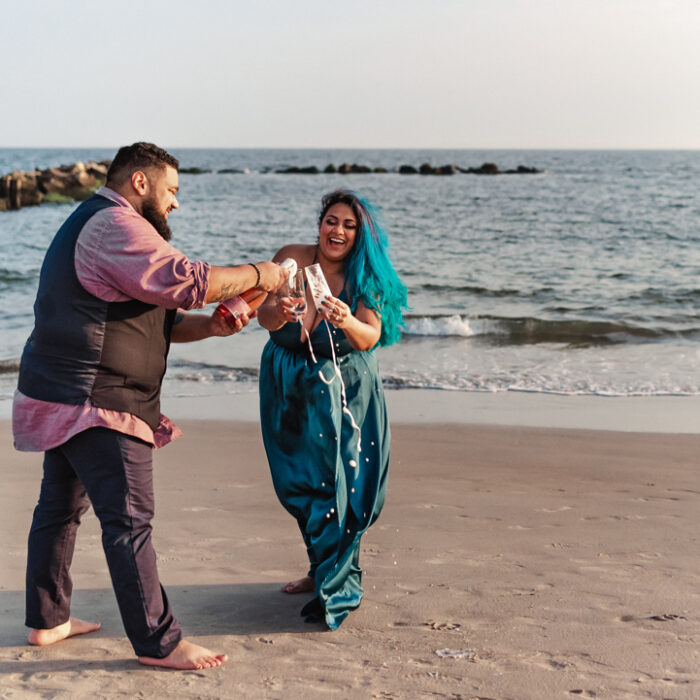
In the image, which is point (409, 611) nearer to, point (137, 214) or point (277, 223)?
point (137, 214)

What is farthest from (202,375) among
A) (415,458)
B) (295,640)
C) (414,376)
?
(295,640)

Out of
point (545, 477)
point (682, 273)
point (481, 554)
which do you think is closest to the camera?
Answer: point (481, 554)

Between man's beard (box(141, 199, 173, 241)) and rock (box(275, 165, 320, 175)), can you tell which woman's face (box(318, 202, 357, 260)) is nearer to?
man's beard (box(141, 199, 173, 241))

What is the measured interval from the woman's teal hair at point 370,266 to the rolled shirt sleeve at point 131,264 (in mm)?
991

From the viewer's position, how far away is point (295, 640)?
3.51m

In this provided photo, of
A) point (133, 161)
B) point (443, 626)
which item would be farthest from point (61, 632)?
point (133, 161)

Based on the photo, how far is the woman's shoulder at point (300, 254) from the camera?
3912 mm

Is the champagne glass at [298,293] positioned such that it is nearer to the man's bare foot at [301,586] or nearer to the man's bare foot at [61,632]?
the man's bare foot at [301,586]

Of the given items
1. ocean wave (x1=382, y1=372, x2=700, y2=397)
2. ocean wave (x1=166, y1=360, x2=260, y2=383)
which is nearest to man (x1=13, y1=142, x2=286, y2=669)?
ocean wave (x1=382, y1=372, x2=700, y2=397)

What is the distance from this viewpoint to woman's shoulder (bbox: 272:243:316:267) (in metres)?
3.91

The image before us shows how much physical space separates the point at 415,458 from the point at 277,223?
25.5 metres

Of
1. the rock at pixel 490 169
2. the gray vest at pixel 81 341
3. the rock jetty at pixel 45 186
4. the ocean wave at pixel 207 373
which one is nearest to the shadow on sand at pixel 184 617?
the gray vest at pixel 81 341

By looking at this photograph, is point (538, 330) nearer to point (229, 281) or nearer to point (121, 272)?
point (229, 281)

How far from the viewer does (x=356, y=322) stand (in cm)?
361
